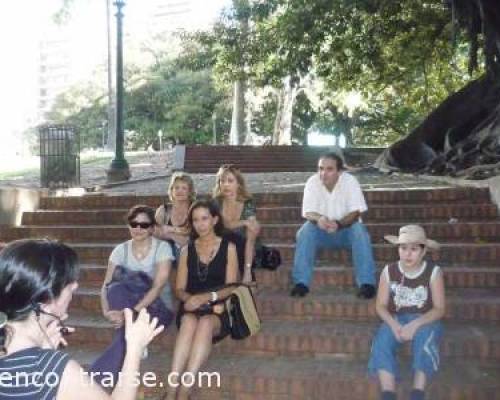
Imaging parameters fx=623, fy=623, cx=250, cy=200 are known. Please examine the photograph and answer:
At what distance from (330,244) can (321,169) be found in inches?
24.9

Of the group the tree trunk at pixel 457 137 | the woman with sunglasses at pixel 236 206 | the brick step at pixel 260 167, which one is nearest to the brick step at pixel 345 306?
the woman with sunglasses at pixel 236 206

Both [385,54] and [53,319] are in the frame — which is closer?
[53,319]

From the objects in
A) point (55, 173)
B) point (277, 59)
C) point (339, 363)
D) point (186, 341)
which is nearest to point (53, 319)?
point (186, 341)

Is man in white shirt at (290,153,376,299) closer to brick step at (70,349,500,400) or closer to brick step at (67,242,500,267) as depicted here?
brick step at (67,242,500,267)

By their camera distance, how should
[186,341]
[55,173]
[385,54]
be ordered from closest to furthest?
[186,341]
[55,173]
[385,54]

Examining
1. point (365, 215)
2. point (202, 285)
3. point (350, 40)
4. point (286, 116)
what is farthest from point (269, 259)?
point (286, 116)

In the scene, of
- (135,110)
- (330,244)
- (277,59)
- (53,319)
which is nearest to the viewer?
(53,319)

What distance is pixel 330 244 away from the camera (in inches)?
205

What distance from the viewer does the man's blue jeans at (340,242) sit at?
483cm

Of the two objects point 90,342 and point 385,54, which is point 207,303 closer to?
point 90,342

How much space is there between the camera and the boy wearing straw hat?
12.0ft

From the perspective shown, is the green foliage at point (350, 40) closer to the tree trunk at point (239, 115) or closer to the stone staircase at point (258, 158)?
the stone staircase at point (258, 158)

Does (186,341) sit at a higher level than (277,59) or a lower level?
Result: lower

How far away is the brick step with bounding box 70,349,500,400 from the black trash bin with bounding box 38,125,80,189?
20.6 feet
